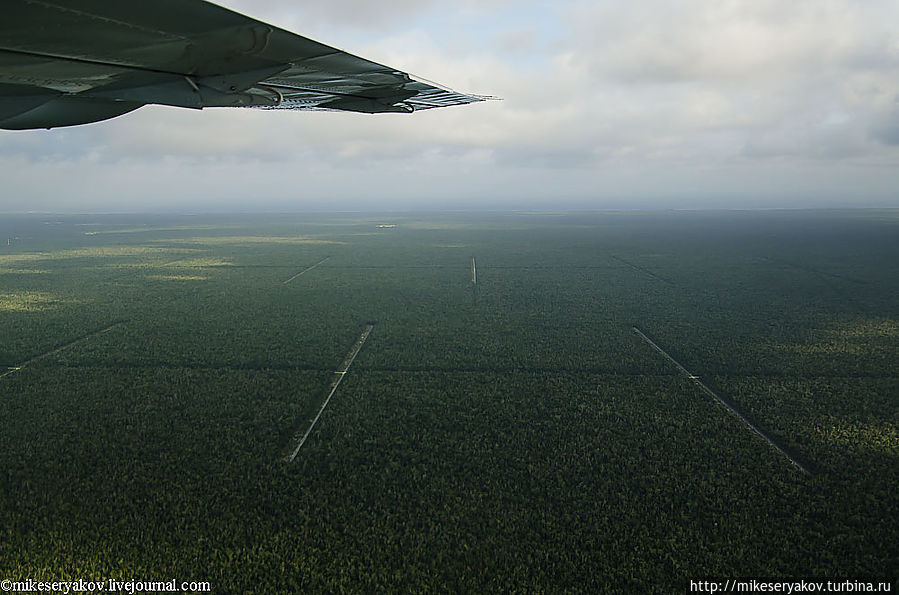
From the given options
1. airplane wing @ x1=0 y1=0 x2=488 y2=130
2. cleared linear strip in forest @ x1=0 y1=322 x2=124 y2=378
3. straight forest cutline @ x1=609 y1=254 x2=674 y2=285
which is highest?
airplane wing @ x1=0 y1=0 x2=488 y2=130

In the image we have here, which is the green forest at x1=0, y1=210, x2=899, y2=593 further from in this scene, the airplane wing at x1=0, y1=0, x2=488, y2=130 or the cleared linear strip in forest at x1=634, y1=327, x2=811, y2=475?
the airplane wing at x1=0, y1=0, x2=488, y2=130

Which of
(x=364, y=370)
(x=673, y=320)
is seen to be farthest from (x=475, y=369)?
(x=673, y=320)

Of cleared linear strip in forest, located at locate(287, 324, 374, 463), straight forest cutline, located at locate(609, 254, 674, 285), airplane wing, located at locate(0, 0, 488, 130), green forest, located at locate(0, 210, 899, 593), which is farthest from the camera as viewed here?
straight forest cutline, located at locate(609, 254, 674, 285)

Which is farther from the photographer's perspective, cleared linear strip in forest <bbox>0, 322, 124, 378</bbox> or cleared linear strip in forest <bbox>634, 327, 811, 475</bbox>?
cleared linear strip in forest <bbox>0, 322, 124, 378</bbox>

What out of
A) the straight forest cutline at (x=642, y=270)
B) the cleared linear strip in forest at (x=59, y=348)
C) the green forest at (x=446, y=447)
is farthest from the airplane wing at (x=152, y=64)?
the straight forest cutline at (x=642, y=270)

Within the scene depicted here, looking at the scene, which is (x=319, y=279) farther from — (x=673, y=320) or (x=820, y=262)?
(x=820, y=262)

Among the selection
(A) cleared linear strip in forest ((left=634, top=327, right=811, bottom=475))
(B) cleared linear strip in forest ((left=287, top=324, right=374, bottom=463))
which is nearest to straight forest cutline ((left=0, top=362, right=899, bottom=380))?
(B) cleared linear strip in forest ((left=287, top=324, right=374, bottom=463))

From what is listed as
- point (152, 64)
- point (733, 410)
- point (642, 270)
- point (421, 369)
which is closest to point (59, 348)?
point (421, 369)

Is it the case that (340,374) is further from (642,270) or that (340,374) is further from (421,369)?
(642,270)
